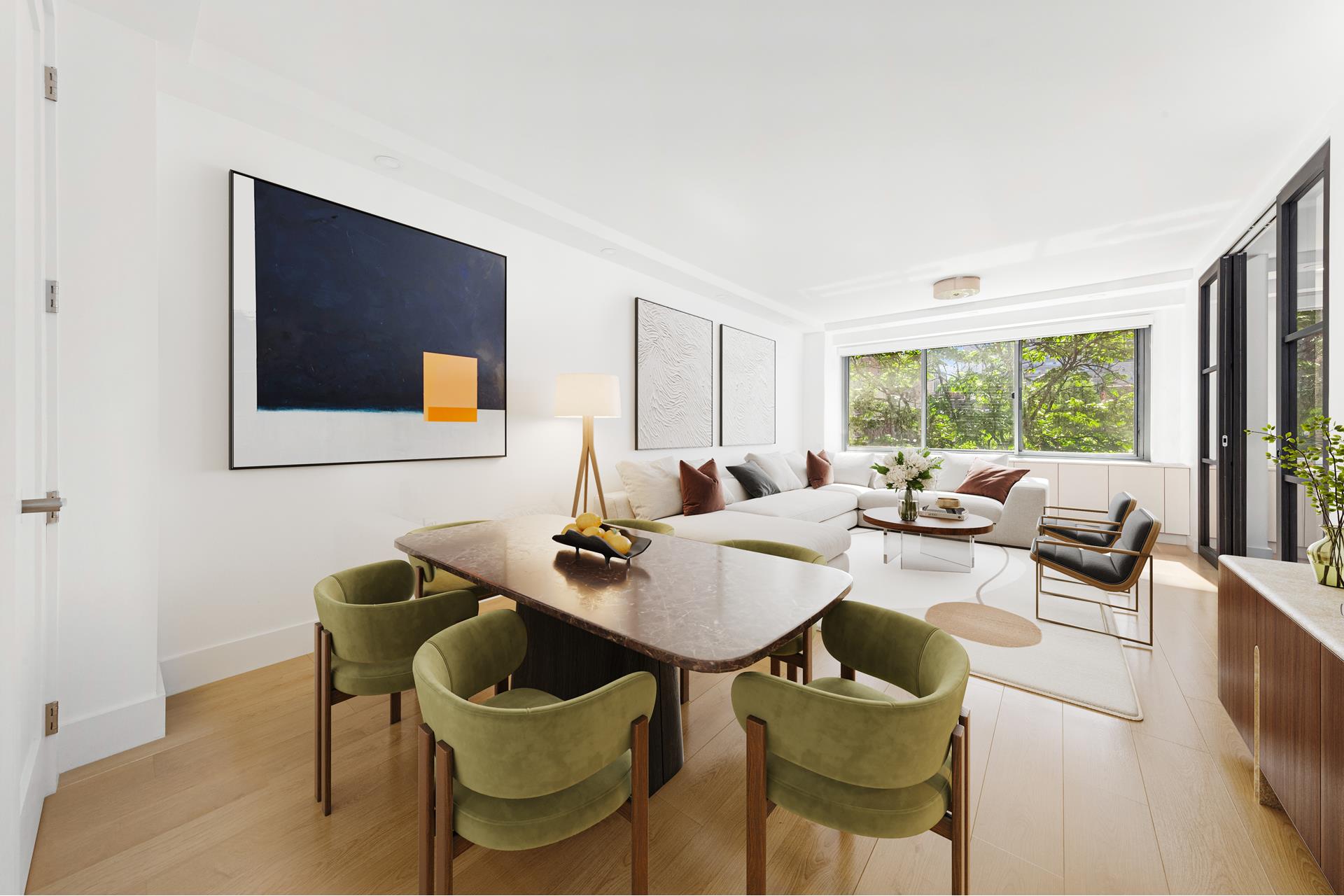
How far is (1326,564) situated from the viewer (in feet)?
5.24

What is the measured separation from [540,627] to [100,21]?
2645 mm

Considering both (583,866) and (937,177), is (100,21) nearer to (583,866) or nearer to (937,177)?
(583,866)

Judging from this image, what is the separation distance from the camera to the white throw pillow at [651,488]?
3980mm

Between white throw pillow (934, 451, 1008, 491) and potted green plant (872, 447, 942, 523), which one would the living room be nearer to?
potted green plant (872, 447, 942, 523)

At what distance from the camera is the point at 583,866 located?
54.1 inches

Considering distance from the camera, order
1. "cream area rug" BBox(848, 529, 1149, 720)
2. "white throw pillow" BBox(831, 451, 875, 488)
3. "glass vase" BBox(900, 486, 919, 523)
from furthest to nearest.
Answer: "white throw pillow" BBox(831, 451, 875, 488) < "glass vase" BBox(900, 486, 919, 523) < "cream area rug" BBox(848, 529, 1149, 720)

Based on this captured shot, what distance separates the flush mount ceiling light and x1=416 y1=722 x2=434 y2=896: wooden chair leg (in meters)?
5.45

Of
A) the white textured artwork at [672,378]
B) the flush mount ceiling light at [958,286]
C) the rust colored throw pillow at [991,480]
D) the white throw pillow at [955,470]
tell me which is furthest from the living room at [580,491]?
the white throw pillow at [955,470]

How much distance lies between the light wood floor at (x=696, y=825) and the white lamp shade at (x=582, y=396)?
6.56 ft

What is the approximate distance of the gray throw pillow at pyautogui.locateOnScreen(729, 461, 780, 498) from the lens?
5.15 m

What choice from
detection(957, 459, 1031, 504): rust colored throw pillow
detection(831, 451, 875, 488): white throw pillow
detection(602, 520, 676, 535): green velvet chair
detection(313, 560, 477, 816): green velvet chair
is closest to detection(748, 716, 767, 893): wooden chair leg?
detection(313, 560, 477, 816): green velvet chair

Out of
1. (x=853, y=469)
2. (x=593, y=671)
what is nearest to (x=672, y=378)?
(x=853, y=469)

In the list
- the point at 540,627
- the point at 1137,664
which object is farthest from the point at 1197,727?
the point at 540,627

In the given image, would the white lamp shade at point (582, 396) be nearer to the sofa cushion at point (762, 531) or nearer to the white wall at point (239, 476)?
the white wall at point (239, 476)
